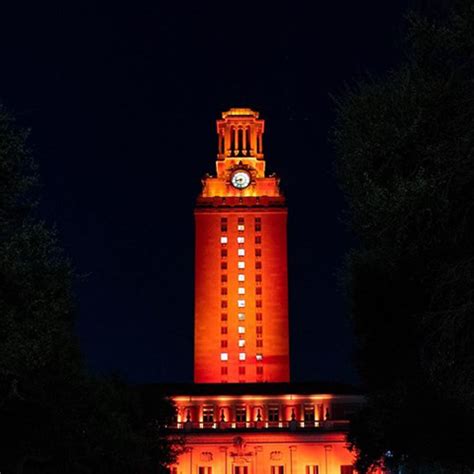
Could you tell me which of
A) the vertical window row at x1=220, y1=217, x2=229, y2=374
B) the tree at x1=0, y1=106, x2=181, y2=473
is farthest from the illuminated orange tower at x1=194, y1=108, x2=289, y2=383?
the tree at x1=0, y1=106, x2=181, y2=473

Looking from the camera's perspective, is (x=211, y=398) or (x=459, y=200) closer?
(x=459, y=200)

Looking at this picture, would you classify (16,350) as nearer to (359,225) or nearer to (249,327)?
(359,225)

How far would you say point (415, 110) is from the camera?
22531 millimetres

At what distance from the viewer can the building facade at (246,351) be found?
432 feet

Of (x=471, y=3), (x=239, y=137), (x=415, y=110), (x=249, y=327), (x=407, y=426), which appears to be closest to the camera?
(x=471, y=3)

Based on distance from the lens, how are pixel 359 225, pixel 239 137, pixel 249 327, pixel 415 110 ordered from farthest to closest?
pixel 239 137
pixel 249 327
pixel 359 225
pixel 415 110

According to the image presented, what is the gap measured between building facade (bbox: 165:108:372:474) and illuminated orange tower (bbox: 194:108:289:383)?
0.57 ft

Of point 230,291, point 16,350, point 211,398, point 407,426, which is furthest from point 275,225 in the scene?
point 16,350

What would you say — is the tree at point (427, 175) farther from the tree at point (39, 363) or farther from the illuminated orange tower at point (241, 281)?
the illuminated orange tower at point (241, 281)

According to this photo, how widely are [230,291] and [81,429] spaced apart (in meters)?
129

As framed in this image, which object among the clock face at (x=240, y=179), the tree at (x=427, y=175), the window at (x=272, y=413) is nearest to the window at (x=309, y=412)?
the window at (x=272, y=413)

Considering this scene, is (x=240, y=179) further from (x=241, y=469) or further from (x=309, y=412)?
(x=241, y=469)

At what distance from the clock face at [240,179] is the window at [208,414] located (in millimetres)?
53638

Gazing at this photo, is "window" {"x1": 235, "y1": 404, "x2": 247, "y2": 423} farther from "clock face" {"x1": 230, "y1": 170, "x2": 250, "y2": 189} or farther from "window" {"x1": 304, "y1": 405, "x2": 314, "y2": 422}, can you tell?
"clock face" {"x1": 230, "y1": 170, "x2": 250, "y2": 189}
